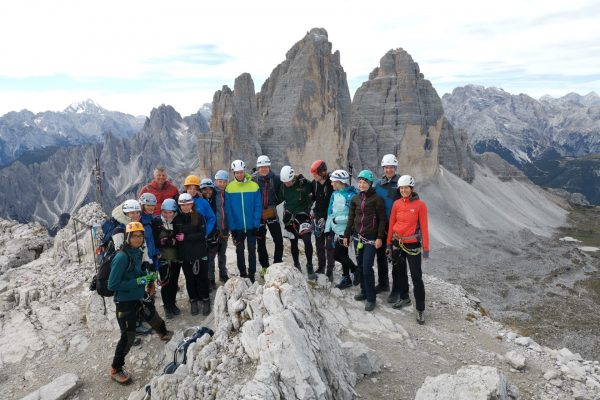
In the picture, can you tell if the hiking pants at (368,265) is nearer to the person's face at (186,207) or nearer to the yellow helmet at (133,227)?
the person's face at (186,207)

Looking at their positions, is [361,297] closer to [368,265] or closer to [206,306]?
[368,265]

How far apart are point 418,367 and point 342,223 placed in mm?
3929

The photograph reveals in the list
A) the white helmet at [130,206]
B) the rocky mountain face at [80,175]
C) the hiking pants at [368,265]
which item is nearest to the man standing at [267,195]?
the hiking pants at [368,265]

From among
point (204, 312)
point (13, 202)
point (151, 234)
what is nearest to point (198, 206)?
point (151, 234)

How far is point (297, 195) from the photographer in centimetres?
1066

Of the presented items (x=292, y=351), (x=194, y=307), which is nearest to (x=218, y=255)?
(x=194, y=307)

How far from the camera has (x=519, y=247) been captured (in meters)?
60.5

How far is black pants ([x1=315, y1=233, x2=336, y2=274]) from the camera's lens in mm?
11016

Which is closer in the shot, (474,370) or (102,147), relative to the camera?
(474,370)

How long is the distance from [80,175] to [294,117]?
150979 millimetres

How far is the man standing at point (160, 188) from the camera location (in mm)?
9383

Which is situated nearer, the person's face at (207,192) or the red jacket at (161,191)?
the red jacket at (161,191)

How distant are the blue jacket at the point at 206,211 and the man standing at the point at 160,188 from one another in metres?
0.91

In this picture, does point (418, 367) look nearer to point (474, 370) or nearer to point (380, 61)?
point (474, 370)
